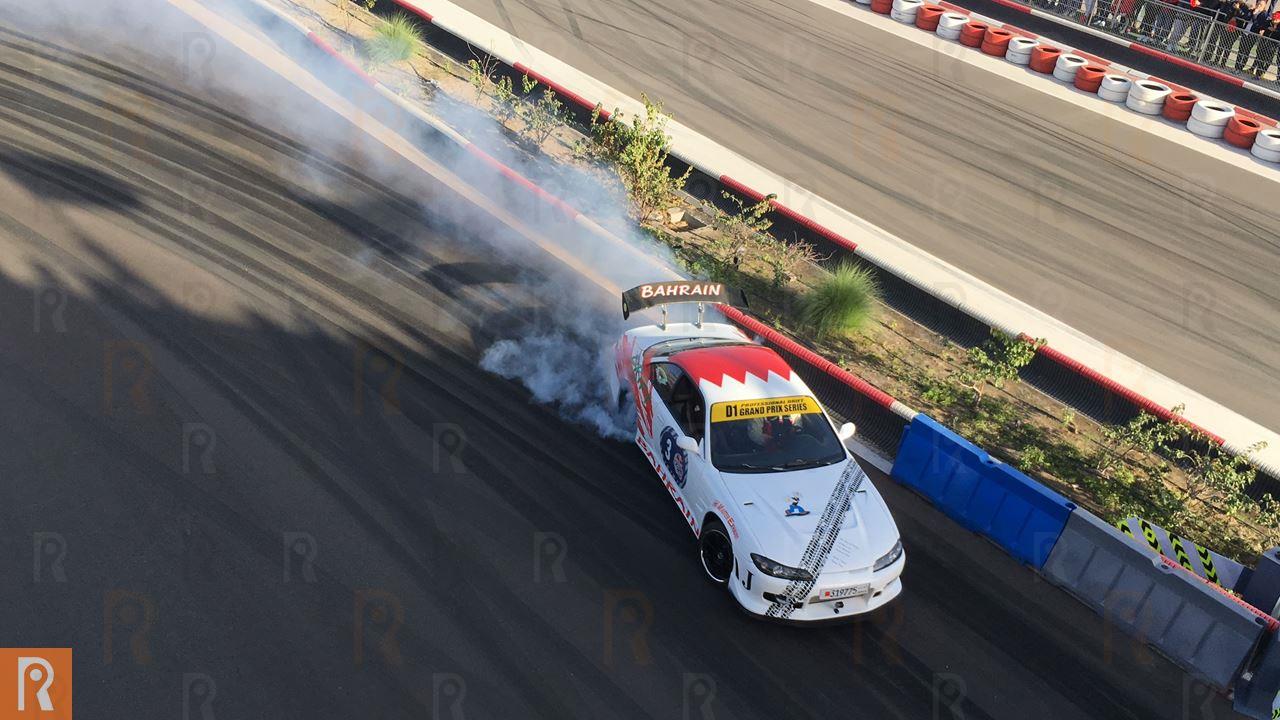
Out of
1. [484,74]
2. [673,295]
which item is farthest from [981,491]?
[484,74]

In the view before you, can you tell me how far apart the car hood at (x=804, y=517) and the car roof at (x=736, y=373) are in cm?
102

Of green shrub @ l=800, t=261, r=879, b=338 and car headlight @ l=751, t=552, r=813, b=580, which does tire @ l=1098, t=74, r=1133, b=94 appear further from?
car headlight @ l=751, t=552, r=813, b=580

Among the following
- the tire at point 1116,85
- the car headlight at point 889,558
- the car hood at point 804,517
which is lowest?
the car headlight at point 889,558

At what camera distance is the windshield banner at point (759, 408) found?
9672 millimetres

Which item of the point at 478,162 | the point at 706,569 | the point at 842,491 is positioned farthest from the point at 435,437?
the point at 478,162

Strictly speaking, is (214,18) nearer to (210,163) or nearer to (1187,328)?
(210,163)

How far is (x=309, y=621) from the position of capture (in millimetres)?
8578

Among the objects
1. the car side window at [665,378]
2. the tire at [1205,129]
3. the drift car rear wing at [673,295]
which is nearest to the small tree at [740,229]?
the drift car rear wing at [673,295]

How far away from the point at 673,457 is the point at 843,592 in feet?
7.53

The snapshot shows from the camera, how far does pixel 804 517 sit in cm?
894

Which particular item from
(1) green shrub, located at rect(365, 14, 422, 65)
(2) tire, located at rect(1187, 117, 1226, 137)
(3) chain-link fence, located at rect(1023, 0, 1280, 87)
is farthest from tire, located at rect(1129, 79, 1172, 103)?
(1) green shrub, located at rect(365, 14, 422, 65)

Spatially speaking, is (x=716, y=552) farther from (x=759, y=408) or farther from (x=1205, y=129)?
(x=1205, y=129)

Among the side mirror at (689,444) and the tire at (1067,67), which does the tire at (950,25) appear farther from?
the side mirror at (689,444)

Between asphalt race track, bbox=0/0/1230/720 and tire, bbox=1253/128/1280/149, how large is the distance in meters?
14.9
